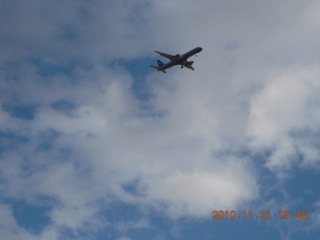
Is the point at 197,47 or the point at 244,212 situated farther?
the point at 197,47

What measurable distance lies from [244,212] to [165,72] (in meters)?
92.4

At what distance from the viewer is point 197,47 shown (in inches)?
6398

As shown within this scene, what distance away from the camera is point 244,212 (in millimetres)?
98250

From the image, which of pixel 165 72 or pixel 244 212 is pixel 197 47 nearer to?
pixel 165 72

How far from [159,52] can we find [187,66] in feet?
52.7

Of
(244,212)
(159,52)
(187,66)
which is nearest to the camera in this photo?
(244,212)

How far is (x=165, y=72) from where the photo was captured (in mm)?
178625

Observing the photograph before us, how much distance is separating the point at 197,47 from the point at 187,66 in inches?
486

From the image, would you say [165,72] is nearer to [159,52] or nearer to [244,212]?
[159,52]

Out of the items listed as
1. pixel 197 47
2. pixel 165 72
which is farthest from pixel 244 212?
pixel 165 72

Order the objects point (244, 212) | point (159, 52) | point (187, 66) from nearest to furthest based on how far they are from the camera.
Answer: point (244, 212) < point (159, 52) < point (187, 66)

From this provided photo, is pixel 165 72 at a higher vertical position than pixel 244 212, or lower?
higher

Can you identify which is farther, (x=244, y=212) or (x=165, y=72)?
(x=165, y=72)

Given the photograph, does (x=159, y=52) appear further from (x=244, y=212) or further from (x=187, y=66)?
(x=244, y=212)
